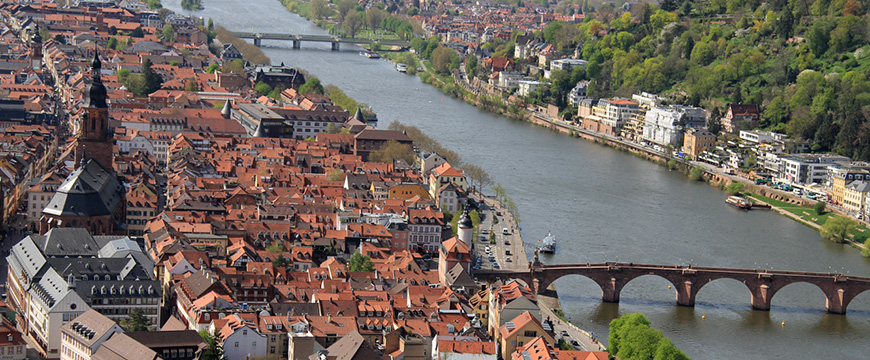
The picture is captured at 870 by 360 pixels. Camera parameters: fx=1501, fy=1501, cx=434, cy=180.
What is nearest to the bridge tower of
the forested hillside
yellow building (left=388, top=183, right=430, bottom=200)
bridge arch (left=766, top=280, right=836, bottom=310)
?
yellow building (left=388, top=183, right=430, bottom=200)

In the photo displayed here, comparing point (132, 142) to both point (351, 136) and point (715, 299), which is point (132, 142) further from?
point (715, 299)

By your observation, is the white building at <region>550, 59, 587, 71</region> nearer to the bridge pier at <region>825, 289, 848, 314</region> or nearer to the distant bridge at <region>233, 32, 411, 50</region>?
the distant bridge at <region>233, 32, 411, 50</region>

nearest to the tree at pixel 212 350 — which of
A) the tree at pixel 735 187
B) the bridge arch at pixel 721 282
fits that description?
the bridge arch at pixel 721 282

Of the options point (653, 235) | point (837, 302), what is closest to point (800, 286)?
point (837, 302)

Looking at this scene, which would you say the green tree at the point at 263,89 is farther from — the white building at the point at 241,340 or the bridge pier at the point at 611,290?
the white building at the point at 241,340

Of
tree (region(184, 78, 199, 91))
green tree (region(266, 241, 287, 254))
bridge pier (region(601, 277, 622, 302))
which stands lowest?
bridge pier (region(601, 277, 622, 302))

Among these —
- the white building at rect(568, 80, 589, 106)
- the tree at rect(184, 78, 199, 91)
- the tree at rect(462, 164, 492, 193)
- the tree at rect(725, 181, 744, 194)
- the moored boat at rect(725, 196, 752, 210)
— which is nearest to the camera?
the tree at rect(462, 164, 492, 193)

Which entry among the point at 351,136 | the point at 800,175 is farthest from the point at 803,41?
the point at 351,136

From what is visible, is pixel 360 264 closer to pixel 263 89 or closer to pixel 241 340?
pixel 241 340
